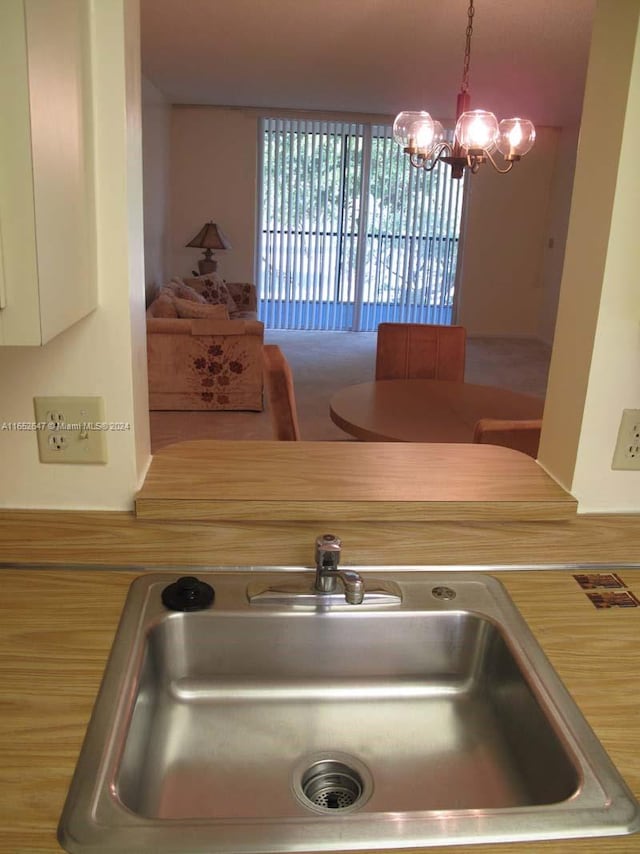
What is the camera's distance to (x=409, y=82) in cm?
600

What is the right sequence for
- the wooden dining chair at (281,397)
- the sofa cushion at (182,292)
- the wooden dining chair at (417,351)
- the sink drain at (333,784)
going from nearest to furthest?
the sink drain at (333,784), the wooden dining chair at (281,397), the wooden dining chair at (417,351), the sofa cushion at (182,292)

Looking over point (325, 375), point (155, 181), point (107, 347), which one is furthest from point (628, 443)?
point (155, 181)

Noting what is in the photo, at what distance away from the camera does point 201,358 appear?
500 centimetres

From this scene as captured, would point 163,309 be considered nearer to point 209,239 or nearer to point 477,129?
point 209,239

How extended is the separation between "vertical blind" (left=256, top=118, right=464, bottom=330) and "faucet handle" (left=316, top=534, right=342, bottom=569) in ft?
24.4


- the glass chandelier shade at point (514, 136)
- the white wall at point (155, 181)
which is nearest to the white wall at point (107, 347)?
the glass chandelier shade at point (514, 136)

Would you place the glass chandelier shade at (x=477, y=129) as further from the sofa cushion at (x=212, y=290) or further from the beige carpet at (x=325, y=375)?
the sofa cushion at (x=212, y=290)

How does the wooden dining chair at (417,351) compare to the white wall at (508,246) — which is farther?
the white wall at (508,246)

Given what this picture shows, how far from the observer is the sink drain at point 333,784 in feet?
3.05

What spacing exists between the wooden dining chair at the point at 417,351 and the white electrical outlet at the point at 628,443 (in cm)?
233

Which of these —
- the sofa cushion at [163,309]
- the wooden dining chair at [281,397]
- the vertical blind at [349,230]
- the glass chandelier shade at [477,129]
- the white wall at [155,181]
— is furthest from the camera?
the vertical blind at [349,230]

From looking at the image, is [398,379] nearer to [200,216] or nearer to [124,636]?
[124,636]

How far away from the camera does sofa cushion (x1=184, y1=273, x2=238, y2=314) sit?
7023 millimetres

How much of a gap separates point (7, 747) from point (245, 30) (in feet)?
15.4
